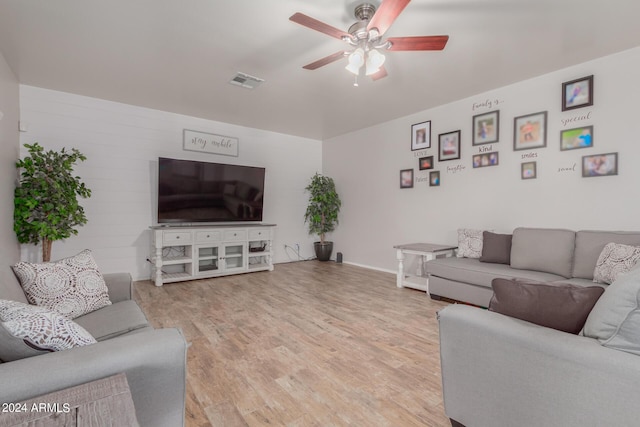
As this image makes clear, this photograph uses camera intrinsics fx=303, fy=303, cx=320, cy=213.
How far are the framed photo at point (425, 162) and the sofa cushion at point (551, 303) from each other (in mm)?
3339

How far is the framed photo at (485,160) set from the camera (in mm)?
3734

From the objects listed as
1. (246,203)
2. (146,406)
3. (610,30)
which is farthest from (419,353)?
(246,203)

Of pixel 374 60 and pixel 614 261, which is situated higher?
pixel 374 60

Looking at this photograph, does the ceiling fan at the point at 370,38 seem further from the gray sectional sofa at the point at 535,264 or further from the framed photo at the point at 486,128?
the gray sectional sofa at the point at 535,264

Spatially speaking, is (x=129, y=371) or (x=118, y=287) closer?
(x=129, y=371)

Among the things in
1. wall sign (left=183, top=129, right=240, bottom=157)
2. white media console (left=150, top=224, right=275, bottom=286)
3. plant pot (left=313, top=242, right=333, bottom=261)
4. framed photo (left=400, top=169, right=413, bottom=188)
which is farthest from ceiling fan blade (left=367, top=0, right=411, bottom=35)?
plant pot (left=313, top=242, right=333, bottom=261)

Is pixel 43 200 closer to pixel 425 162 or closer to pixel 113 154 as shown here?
pixel 113 154

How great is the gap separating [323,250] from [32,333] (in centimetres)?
511

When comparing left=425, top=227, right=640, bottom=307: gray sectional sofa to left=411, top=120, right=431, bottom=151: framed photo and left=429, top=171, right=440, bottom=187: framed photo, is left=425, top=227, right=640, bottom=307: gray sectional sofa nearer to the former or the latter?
left=429, top=171, right=440, bottom=187: framed photo

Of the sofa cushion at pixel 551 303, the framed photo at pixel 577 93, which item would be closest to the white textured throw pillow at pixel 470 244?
the framed photo at pixel 577 93

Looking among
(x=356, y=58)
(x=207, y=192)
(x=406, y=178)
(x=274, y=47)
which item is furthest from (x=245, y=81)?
(x=406, y=178)

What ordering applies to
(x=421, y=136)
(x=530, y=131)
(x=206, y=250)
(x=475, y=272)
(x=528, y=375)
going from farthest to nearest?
(x=206, y=250) → (x=421, y=136) → (x=530, y=131) → (x=475, y=272) → (x=528, y=375)

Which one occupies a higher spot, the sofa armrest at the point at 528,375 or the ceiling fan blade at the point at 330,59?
the ceiling fan blade at the point at 330,59

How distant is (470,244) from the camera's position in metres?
3.69
